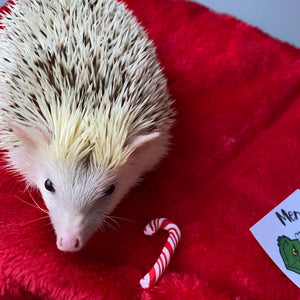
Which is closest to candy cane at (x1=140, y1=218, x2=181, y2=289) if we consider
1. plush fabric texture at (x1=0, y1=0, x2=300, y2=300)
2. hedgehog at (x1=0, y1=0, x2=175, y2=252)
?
plush fabric texture at (x1=0, y1=0, x2=300, y2=300)

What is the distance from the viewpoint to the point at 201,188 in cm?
142

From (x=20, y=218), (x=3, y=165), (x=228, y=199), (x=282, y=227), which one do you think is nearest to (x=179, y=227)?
(x=228, y=199)

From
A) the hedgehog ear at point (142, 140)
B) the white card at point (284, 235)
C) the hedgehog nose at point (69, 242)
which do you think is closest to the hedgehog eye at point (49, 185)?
the hedgehog nose at point (69, 242)

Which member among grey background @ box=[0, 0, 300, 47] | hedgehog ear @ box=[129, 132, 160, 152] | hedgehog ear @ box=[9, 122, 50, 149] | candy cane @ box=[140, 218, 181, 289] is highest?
grey background @ box=[0, 0, 300, 47]

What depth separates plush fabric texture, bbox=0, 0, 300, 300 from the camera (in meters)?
1.12

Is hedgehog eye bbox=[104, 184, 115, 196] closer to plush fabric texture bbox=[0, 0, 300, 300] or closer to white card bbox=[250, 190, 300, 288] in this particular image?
plush fabric texture bbox=[0, 0, 300, 300]

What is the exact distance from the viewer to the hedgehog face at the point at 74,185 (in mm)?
932

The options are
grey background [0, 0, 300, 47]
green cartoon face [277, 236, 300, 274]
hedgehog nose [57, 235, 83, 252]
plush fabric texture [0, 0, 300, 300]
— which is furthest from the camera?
grey background [0, 0, 300, 47]

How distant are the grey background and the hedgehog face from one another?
4.01 feet

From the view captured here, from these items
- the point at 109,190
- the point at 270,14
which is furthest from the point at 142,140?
the point at 270,14

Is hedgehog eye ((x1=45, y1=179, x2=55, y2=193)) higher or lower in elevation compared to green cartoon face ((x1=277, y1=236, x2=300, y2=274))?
lower

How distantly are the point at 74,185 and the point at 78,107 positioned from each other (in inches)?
7.5

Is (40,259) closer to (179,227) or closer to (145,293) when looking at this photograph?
(145,293)

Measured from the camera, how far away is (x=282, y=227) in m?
1.36
